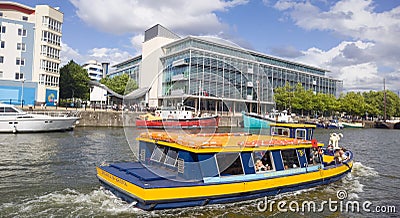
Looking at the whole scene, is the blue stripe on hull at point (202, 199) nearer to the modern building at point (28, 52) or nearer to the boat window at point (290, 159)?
the boat window at point (290, 159)

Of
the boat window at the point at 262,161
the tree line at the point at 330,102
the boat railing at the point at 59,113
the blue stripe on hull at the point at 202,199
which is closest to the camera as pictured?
the blue stripe on hull at the point at 202,199

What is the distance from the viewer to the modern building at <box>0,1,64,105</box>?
5247cm

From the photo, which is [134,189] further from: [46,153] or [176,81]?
[46,153]

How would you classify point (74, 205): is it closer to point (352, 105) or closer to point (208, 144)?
point (208, 144)

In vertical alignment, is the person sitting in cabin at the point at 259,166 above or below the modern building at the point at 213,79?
below

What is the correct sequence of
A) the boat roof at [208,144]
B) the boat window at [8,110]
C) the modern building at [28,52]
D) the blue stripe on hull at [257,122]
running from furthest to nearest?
the modern building at [28,52] < the boat window at [8,110] < the blue stripe on hull at [257,122] < the boat roof at [208,144]

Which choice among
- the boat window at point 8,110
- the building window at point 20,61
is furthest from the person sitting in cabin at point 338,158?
the building window at point 20,61

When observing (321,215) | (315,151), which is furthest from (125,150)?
(321,215)

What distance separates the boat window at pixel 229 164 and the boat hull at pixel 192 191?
48 centimetres

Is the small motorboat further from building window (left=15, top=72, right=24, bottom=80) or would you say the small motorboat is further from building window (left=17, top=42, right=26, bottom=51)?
building window (left=17, top=42, right=26, bottom=51)

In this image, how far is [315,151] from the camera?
15891mm

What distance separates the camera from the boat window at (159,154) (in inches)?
510

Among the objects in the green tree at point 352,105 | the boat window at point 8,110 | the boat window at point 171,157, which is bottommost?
the boat window at point 171,157

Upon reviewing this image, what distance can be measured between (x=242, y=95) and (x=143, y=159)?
17.7 feet
